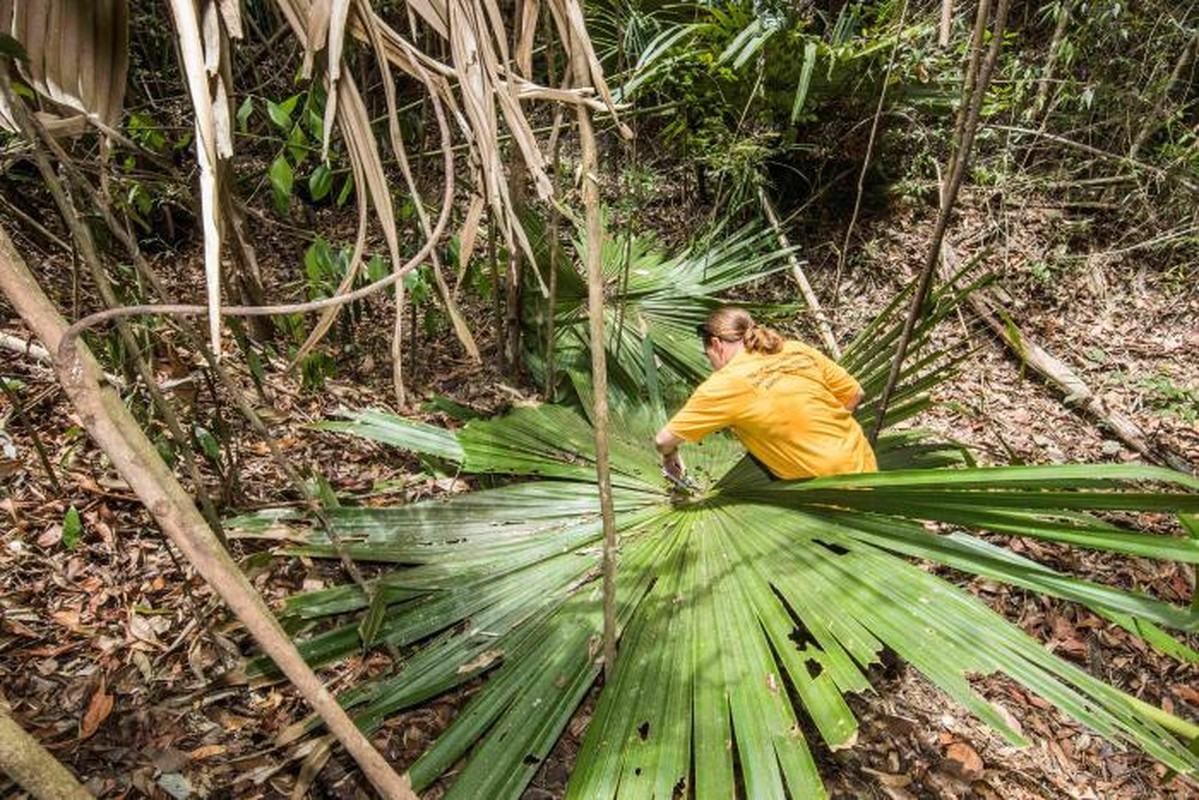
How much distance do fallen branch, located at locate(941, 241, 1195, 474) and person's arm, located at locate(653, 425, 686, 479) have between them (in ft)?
6.09

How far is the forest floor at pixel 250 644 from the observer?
5.18 feet

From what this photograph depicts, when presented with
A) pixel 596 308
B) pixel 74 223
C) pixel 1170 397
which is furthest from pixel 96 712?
pixel 1170 397

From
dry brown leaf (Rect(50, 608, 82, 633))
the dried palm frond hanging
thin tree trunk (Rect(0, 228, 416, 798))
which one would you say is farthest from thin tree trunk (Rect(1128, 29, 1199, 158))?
dry brown leaf (Rect(50, 608, 82, 633))

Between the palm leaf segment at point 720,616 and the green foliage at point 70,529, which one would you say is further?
the green foliage at point 70,529

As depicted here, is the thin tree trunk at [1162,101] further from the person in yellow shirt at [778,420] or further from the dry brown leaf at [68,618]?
the dry brown leaf at [68,618]

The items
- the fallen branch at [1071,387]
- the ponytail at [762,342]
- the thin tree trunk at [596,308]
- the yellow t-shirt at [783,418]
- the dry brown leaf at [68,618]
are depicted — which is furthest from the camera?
the fallen branch at [1071,387]

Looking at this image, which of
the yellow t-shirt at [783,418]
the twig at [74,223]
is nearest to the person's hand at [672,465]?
the yellow t-shirt at [783,418]

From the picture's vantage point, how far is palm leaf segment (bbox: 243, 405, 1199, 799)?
1.12 metres

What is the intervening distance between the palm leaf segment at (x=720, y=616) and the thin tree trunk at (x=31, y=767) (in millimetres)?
784

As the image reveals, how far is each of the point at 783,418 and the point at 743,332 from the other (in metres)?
A: 0.43

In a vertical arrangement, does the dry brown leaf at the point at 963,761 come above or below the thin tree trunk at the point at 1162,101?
below

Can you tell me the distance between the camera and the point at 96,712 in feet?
5.26

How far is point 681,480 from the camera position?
2287 mm

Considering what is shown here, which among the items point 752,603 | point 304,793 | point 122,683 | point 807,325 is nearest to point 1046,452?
point 807,325
